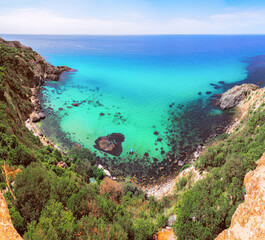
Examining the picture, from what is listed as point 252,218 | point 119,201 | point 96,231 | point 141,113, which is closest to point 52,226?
point 96,231

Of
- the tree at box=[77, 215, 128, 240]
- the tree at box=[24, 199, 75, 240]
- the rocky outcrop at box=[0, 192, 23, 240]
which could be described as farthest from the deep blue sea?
the rocky outcrop at box=[0, 192, 23, 240]

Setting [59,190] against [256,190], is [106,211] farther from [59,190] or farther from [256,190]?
[256,190]

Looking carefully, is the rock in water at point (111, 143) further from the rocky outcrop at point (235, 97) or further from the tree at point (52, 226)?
the rocky outcrop at point (235, 97)

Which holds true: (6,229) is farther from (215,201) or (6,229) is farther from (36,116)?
(36,116)

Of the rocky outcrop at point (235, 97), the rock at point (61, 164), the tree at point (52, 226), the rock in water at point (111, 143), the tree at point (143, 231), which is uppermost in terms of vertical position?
the rocky outcrop at point (235, 97)

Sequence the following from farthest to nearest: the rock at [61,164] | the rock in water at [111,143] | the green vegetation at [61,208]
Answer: the rock in water at [111,143] < the rock at [61,164] < the green vegetation at [61,208]

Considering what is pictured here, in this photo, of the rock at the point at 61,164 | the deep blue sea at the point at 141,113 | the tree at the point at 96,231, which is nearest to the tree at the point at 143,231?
the tree at the point at 96,231

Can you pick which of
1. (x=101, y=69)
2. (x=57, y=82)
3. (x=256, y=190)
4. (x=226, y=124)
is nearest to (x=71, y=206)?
(x=256, y=190)
